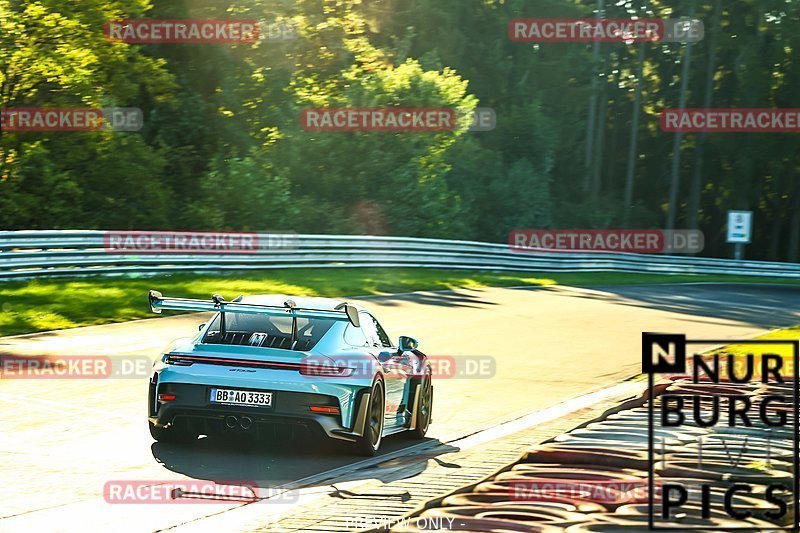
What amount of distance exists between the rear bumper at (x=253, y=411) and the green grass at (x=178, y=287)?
325 inches

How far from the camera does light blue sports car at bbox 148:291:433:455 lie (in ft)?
32.5

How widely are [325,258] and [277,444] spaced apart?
66.5ft

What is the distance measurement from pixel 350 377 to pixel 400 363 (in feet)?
4.16

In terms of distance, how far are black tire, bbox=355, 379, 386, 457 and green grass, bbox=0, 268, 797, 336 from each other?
849 cm

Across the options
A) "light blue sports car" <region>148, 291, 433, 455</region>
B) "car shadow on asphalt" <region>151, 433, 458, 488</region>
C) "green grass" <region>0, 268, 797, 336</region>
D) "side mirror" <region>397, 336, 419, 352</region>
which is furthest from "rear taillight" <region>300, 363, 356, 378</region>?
"green grass" <region>0, 268, 797, 336</region>

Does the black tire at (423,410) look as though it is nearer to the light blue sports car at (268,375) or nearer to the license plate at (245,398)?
the light blue sports car at (268,375)

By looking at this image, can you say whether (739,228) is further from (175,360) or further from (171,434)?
(175,360)

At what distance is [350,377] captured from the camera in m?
10.2

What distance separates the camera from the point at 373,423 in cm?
1052

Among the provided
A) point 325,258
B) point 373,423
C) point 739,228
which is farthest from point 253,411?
point 739,228

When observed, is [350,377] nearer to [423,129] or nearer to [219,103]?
[219,103]

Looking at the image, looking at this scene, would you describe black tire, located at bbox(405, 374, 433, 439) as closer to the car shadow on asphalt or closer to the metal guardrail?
the car shadow on asphalt

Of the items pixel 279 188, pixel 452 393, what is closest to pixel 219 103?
pixel 279 188

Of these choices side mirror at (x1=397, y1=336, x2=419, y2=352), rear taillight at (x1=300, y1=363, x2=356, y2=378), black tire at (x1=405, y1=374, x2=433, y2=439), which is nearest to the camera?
rear taillight at (x1=300, y1=363, x2=356, y2=378)
